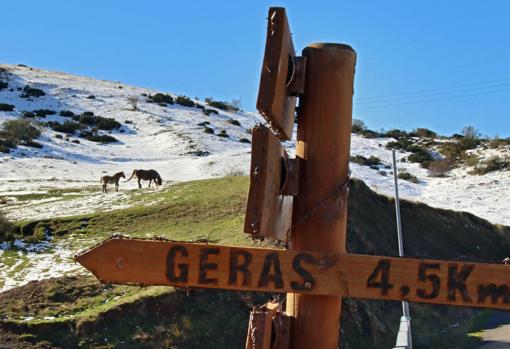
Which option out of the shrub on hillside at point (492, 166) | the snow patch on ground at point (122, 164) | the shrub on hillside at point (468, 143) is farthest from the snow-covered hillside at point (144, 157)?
the shrub on hillside at point (468, 143)

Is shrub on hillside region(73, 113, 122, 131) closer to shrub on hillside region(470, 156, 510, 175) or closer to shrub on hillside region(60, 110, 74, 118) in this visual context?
shrub on hillside region(60, 110, 74, 118)

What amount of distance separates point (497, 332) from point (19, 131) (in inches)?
1387

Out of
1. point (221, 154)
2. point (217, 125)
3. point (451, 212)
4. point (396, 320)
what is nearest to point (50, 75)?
point (217, 125)

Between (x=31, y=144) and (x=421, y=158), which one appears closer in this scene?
(x=31, y=144)

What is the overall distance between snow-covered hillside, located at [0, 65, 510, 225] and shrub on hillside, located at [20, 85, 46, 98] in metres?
0.63

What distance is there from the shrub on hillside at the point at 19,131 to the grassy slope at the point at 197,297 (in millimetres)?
21670

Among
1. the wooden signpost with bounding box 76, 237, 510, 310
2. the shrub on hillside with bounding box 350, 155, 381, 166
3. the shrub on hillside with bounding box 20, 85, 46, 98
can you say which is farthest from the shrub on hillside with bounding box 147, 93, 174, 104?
the wooden signpost with bounding box 76, 237, 510, 310

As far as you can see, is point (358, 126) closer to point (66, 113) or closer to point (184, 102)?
point (184, 102)

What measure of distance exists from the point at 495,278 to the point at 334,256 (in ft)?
2.24

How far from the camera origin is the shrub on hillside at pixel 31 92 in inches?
2387

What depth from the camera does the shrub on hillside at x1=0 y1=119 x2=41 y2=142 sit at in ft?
146

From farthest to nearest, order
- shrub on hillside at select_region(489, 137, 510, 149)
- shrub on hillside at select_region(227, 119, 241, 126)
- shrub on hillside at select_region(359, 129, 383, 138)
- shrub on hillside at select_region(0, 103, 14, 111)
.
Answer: shrub on hillside at select_region(359, 129, 383, 138), shrub on hillside at select_region(227, 119, 241, 126), shrub on hillside at select_region(0, 103, 14, 111), shrub on hillside at select_region(489, 137, 510, 149)

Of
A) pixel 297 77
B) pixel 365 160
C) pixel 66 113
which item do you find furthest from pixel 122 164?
pixel 297 77

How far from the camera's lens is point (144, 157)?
4597 cm
